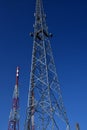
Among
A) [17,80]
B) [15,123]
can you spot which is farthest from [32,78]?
[15,123]

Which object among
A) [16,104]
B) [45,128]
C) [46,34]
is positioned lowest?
[45,128]

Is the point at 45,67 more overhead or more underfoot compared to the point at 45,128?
more overhead

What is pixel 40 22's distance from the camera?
5131 cm

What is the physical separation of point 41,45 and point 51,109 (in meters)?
13.2

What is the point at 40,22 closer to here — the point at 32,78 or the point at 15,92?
the point at 32,78

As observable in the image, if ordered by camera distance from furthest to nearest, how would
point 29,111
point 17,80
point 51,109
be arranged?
point 17,80 < point 29,111 < point 51,109

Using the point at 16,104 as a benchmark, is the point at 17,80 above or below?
above

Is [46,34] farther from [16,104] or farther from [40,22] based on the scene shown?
[16,104]

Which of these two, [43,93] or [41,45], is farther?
[41,45]

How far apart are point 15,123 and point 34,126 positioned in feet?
87.2

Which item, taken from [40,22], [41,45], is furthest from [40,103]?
[40,22]

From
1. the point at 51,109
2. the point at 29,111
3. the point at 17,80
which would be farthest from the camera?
the point at 17,80

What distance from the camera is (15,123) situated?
2739 inches

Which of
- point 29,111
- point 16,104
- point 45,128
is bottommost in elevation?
point 45,128
